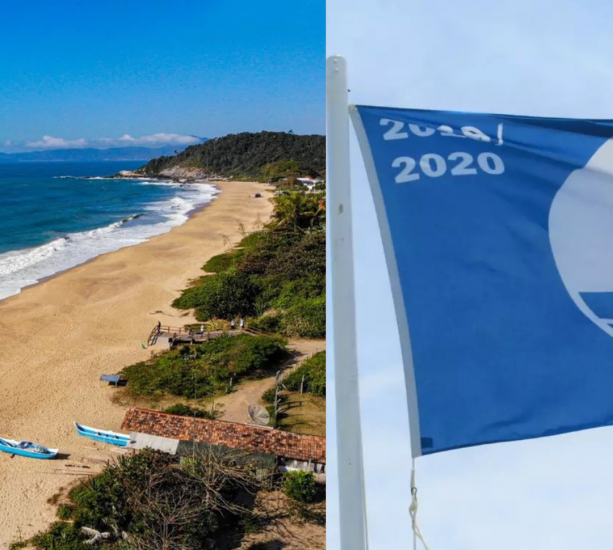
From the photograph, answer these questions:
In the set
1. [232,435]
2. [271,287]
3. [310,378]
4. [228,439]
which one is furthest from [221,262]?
[228,439]

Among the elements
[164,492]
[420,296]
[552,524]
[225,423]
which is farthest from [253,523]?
[420,296]

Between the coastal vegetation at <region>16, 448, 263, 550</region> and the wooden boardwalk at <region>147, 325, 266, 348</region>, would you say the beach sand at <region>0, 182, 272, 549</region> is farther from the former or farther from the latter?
the coastal vegetation at <region>16, 448, 263, 550</region>

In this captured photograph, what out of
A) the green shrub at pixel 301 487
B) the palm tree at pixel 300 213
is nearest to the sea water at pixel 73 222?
the palm tree at pixel 300 213

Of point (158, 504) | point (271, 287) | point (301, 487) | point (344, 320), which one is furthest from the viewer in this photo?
point (271, 287)

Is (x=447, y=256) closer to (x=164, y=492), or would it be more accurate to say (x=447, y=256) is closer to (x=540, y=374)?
(x=540, y=374)

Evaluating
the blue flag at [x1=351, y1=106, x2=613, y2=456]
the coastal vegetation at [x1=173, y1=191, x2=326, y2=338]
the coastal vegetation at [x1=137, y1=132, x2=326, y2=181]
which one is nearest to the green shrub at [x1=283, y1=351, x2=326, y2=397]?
the coastal vegetation at [x1=173, y1=191, x2=326, y2=338]

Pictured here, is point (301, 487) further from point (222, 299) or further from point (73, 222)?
point (73, 222)

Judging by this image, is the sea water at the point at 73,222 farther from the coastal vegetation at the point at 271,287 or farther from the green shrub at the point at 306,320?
the green shrub at the point at 306,320
